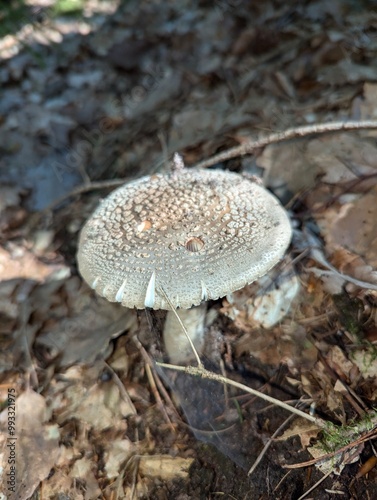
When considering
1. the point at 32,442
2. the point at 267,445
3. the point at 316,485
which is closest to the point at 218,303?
the point at 267,445

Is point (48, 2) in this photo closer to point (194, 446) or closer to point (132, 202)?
point (132, 202)

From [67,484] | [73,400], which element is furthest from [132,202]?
[67,484]

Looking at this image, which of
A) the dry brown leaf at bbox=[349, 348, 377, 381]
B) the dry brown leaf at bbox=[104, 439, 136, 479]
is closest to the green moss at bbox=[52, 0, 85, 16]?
the dry brown leaf at bbox=[104, 439, 136, 479]

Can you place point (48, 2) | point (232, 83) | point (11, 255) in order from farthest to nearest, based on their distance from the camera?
point (48, 2) < point (232, 83) < point (11, 255)

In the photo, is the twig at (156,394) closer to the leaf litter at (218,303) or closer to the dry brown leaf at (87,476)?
the leaf litter at (218,303)

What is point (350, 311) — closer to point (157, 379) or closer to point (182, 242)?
point (182, 242)

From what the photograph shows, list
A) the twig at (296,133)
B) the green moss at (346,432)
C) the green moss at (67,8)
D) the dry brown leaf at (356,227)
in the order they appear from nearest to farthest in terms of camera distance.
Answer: the green moss at (346,432)
the dry brown leaf at (356,227)
the twig at (296,133)
the green moss at (67,8)

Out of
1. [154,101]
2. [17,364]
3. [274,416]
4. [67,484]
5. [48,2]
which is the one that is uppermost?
[48,2]

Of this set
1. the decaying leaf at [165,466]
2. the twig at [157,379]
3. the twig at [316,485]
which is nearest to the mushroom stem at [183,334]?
the twig at [157,379]
